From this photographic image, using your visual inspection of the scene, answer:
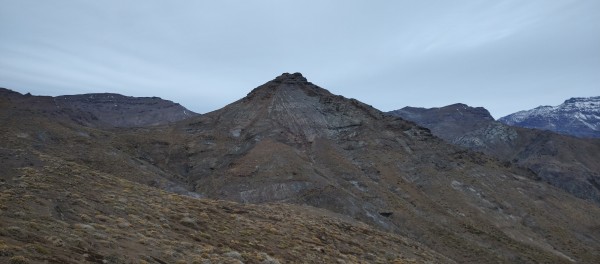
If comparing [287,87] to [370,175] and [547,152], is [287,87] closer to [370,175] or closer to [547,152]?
[370,175]

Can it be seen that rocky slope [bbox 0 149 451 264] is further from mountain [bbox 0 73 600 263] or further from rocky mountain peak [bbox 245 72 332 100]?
rocky mountain peak [bbox 245 72 332 100]

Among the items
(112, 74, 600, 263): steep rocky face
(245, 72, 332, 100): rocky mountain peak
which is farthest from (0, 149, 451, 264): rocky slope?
(245, 72, 332, 100): rocky mountain peak

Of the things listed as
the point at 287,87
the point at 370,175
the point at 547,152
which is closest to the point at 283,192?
the point at 370,175

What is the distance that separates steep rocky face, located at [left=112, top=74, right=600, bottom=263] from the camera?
5228 centimetres

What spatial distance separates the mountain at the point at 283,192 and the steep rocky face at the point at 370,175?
303mm

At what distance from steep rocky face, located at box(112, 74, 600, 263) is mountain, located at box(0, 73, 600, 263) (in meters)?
0.30

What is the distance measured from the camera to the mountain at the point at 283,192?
1778cm

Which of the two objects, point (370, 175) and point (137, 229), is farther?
point (370, 175)

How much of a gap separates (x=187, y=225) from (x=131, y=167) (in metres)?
39.4

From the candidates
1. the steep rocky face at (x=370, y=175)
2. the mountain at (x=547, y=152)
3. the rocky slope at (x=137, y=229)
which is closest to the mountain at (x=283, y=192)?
the rocky slope at (x=137, y=229)

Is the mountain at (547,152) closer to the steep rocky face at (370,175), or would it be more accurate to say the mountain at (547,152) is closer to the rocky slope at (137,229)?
the steep rocky face at (370,175)

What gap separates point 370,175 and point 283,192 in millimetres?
18745

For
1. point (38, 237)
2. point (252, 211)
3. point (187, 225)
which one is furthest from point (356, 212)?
point (38, 237)

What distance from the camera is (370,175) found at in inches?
2623
